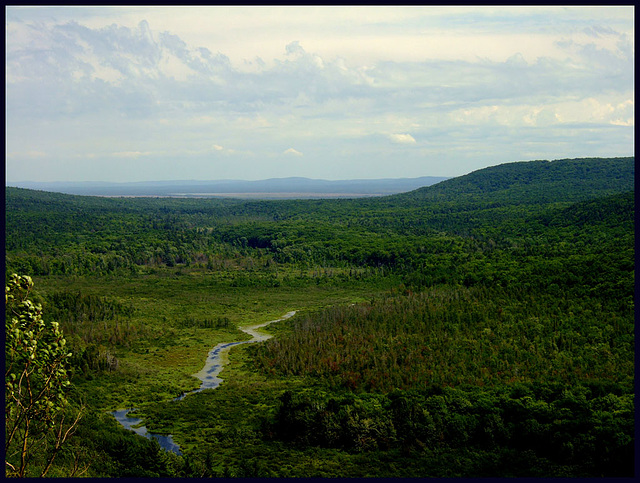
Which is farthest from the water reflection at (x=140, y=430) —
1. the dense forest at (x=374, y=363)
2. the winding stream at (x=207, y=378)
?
the dense forest at (x=374, y=363)

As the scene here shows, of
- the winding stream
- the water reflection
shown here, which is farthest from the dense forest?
the winding stream

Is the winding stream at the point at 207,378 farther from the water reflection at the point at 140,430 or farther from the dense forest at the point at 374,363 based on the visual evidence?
the dense forest at the point at 374,363

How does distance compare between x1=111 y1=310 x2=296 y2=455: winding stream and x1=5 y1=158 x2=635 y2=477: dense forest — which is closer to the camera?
x1=5 y1=158 x2=635 y2=477: dense forest

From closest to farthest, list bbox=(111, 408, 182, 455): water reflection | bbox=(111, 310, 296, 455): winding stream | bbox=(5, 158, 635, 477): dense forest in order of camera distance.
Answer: bbox=(5, 158, 635, 477): dense forest, bbox=(111, 408, 182, 455): water reflection, bbox=(111, 310, 296, 455): winding stream

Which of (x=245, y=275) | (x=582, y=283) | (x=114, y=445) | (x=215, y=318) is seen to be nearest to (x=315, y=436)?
(x=114, y=445)

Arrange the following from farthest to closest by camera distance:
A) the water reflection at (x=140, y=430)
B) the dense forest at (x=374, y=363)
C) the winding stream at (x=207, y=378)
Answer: the winding stream at (x=207, y=378), the water reflection at (x=140, y=430), the dense forest at (x=374, y=363)

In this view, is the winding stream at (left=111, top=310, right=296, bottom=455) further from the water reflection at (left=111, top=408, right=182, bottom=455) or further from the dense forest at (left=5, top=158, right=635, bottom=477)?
the dense forest at (left=5, top=158, right=635, bottom=477)
